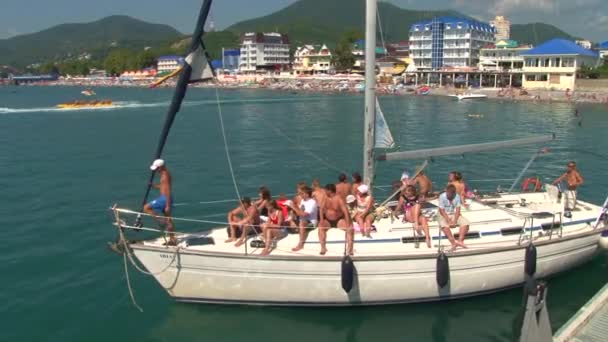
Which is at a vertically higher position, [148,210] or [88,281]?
[148,210]

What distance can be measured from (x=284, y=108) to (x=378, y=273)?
70708 mm

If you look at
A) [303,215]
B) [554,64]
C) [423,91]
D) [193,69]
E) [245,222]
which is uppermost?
[554,64]

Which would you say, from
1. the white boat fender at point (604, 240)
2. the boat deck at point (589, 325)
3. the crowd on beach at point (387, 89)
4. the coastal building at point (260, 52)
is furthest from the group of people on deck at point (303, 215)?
the coastal building at point (260, 52)

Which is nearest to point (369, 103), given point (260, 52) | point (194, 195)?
point (194, 195)

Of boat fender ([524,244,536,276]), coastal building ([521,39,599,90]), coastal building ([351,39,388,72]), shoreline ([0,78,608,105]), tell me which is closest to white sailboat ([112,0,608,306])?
boat fender ([524,244,536,276])

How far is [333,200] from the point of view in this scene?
1202 centimetres

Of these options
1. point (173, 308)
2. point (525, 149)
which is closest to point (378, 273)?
point (173, 308)

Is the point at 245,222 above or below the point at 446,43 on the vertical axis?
below

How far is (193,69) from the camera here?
448 inches

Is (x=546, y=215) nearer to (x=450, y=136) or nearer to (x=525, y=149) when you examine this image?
(x=525, y=149)

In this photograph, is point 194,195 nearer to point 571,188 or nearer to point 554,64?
point 571,188

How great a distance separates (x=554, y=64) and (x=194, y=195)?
93864 mm

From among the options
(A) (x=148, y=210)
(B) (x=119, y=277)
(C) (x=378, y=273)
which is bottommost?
(B) (x=119, y=277)

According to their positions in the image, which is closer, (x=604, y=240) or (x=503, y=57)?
(x=604, y=240)
